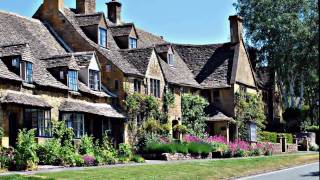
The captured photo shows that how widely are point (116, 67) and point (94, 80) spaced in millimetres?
2171

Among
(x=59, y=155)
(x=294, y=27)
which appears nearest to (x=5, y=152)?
(x=59, y=155)

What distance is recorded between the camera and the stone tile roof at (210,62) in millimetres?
51594

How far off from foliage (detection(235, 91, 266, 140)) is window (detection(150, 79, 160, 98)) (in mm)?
11691

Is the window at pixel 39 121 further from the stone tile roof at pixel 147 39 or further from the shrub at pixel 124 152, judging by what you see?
the stone tile roof at pixel 147 39

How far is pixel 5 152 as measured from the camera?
24328mm

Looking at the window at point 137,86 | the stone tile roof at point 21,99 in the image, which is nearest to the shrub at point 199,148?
the window at point 137,86

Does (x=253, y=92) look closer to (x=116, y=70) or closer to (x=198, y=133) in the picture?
(x=198, y=133)

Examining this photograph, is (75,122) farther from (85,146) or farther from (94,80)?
(94,80)

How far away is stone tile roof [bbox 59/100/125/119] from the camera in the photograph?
104 feet

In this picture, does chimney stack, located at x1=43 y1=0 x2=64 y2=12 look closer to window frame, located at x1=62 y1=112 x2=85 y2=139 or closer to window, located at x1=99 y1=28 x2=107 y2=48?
window, located at x1=99 y1=28 x2=107 y2=48

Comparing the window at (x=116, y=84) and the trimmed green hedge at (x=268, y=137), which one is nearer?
the window at (x=116, y=84)

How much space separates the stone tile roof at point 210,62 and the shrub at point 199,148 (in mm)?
12640

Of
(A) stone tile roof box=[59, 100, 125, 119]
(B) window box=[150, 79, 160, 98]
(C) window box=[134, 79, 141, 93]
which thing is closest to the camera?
(A) stone tile roof box=[59, 100, 125, 119]

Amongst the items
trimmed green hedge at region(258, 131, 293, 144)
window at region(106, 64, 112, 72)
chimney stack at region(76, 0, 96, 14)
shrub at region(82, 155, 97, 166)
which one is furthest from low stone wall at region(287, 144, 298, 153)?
shrub at region(82, 155, 97, 166)
